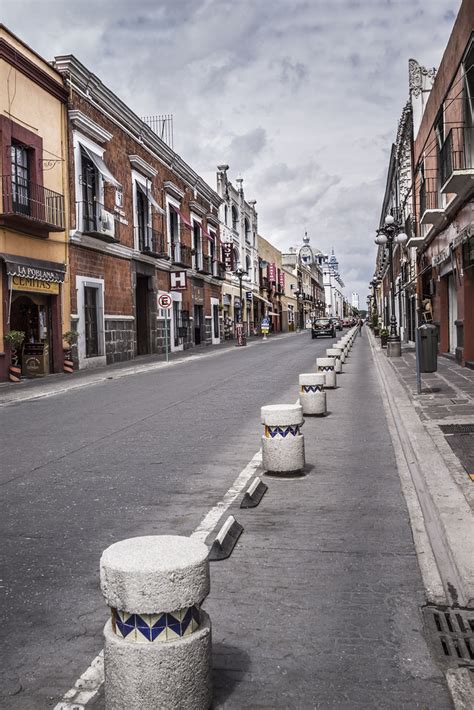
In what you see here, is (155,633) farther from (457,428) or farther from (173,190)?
(173,190)

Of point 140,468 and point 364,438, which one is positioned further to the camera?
point 364,438

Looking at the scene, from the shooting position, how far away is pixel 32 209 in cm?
1908

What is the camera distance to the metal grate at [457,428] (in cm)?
859

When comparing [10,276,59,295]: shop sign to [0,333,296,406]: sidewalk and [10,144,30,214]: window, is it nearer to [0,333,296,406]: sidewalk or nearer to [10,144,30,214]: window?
[10,144,30,214]: window

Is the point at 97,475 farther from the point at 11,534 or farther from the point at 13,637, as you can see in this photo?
the point at 13,637

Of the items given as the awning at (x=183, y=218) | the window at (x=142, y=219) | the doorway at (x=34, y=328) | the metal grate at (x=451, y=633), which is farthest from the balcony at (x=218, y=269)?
the metal grate at (x=451, y=633)

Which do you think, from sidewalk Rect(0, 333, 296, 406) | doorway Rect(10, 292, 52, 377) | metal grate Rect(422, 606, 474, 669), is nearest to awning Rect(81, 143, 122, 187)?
doorway Rect(10, 292, 52, 377)

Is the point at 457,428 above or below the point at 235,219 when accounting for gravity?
below

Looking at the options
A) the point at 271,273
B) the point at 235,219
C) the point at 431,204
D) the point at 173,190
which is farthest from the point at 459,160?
the point at 271,273

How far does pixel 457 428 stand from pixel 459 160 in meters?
9.44

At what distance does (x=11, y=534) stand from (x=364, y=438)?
4.97 metres

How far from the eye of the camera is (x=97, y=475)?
262 inches

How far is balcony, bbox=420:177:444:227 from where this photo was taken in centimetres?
1972

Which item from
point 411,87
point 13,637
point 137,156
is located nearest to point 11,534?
point 13,637
